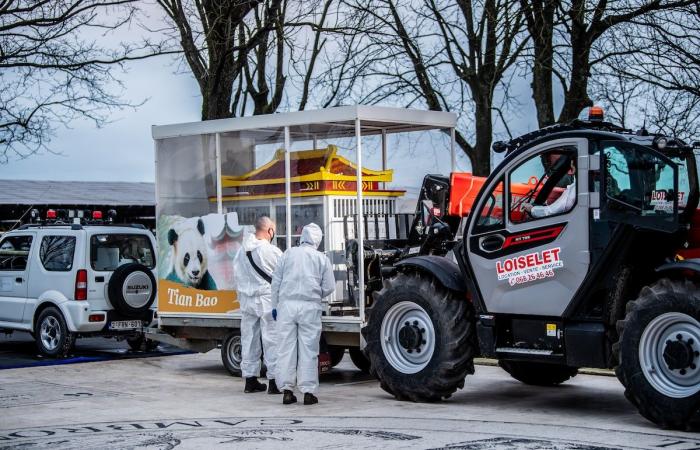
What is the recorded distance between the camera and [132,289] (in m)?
16.6

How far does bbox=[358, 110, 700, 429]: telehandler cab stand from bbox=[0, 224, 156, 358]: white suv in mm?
5606

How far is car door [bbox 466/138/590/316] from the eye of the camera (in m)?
10.6

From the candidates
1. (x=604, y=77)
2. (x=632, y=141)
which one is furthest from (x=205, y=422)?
(x=604, y=77)

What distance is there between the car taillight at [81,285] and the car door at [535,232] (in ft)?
23.3

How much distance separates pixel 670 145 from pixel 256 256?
188 inches

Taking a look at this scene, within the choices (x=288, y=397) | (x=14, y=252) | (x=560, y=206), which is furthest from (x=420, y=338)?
(x=14, y=252)

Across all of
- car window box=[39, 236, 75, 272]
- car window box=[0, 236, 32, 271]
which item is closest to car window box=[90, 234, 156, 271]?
car window box=[39, 236, 75, 272]

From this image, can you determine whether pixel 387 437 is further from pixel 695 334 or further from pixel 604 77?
pixel 604 77

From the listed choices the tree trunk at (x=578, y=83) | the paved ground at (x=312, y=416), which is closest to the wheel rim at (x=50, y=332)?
the paved ground at (x=312, y=416)

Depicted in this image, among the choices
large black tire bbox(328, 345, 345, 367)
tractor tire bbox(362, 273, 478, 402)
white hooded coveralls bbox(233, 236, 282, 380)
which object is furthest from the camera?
large black tire bbox(328, 345, 345, 367)

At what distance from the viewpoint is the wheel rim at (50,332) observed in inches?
659

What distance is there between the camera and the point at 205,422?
10.6 m

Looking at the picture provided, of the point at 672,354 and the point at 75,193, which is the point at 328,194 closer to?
the point at 672,354

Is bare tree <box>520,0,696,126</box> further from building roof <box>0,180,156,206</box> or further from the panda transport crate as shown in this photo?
building roof <box>0,180,156,206</box>
